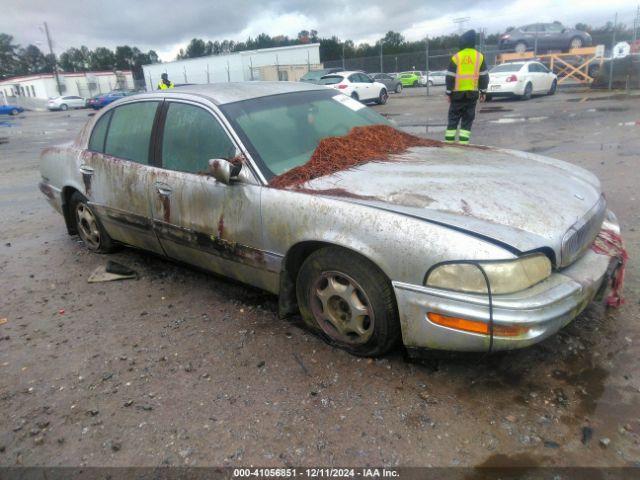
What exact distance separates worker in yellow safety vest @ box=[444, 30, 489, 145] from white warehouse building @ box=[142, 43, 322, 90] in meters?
34.3

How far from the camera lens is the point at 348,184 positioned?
2846 millimetres

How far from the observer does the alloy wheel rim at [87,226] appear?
457 cm

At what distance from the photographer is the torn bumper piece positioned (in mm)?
2197

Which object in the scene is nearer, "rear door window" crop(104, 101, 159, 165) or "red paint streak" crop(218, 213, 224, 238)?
"red paint streak" crop(218, 213, 224, 238)

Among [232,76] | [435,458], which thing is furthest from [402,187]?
[232,76]

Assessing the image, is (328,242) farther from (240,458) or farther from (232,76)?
(232,76)

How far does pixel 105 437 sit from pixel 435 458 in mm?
1560

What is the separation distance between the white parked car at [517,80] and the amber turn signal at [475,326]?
57.7 ft

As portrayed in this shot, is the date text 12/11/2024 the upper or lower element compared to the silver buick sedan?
lower

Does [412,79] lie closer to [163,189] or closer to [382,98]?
[382,98]

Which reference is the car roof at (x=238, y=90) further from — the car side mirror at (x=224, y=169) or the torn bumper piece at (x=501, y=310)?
the torn bumper piece at (x=501, y=310)

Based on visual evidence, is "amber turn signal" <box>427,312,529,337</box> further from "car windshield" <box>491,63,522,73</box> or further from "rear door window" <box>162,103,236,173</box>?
"car windshield" <box>491,63,522,73</box>

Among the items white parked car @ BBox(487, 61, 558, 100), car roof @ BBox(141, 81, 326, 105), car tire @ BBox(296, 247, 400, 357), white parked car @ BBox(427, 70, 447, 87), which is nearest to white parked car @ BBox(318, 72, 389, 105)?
white parked car @ BBox(487, 61, 558, 100)

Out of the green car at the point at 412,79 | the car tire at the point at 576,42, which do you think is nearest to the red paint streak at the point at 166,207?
the car tire at the point at 576,42
